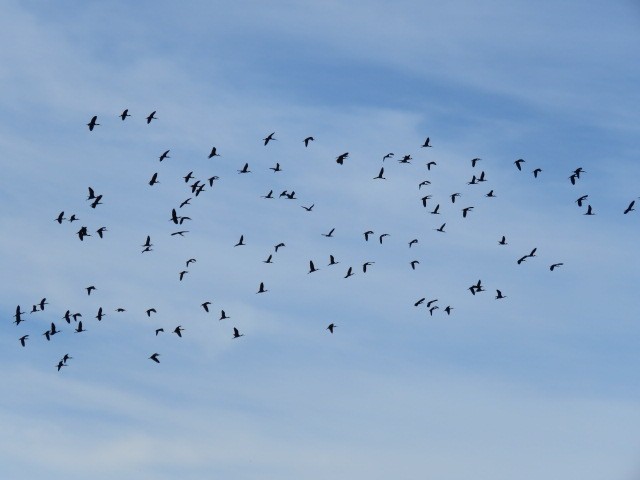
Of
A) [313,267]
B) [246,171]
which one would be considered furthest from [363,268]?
[246,171]

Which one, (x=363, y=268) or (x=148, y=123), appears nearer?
(x=148, y=123)

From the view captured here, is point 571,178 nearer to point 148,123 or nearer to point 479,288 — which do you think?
point 479,288

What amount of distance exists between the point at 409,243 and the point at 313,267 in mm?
7989

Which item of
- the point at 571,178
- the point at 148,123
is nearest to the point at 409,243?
the point at 571,178

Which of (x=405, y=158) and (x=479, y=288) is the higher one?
(x=405, y=158)

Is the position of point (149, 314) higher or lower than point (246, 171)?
lower

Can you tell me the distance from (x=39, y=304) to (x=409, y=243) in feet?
98.9

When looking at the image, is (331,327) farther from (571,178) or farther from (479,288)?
(571,178)

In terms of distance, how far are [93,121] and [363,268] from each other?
24.4m

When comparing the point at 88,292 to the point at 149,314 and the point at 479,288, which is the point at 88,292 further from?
the point at 479,288

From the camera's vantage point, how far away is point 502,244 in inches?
4877

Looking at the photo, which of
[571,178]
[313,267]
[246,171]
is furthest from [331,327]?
[571,178]

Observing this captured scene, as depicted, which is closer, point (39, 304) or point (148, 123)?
point (148, 123)

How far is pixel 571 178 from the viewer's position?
401 feet
